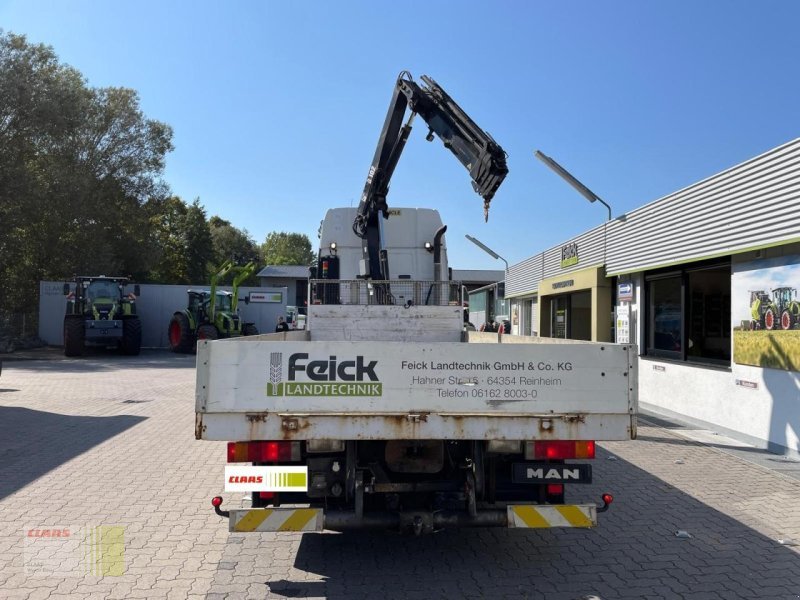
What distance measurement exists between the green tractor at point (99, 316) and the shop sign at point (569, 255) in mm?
17446

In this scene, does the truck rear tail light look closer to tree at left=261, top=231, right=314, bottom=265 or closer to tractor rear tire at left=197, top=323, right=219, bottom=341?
tractor rear tire at left=197, top=323, right=219, bottom=341

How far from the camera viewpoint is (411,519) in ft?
13.4

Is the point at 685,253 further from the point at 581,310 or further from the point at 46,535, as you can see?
the point at 46,535

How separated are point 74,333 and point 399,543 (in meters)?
23.0

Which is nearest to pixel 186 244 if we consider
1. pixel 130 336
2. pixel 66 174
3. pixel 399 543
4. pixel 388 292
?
pixel 66 174

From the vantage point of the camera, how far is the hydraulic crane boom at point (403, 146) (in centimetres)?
834

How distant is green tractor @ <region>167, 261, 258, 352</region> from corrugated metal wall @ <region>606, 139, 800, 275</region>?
1776 cm

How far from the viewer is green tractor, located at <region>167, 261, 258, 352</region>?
26.1 metres

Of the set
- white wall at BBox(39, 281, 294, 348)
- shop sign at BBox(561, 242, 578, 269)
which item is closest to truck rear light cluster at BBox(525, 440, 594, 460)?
shop sign at BBox(561, 242, 578, 269)

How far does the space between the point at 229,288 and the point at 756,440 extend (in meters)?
27.0

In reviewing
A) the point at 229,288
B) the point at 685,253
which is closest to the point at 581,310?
the point at 685,253

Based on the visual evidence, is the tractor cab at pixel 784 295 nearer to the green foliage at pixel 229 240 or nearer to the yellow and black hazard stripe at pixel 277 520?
the yellow and black hazard stripe at pixel 277 520

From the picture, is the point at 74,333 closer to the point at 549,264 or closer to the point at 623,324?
the point at 549,264

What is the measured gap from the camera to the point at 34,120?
27.4 meters
